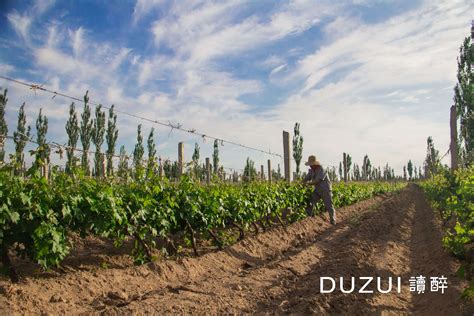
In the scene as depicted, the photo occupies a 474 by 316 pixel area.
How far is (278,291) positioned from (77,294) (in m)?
2.41

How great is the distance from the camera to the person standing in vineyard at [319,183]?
12.2 m

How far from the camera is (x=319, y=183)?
12.5 meters

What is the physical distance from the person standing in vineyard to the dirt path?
392 cm

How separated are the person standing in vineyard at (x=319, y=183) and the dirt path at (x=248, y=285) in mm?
3917

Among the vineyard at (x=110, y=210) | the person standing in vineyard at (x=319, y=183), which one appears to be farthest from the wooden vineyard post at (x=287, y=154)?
the vineyard at (x=110, y=210)

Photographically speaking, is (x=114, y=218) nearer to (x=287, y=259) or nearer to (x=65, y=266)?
(x=65, y=266)

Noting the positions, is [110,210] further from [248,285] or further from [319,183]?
[319,183]

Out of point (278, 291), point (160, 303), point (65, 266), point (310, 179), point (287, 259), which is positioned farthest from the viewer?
point (310, 179)

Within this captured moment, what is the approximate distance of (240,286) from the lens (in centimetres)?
522

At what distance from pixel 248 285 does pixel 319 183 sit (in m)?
7.54

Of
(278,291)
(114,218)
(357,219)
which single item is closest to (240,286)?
(278,291)

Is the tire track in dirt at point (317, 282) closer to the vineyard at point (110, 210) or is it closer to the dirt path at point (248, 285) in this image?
the dirt path at point (248, 285)

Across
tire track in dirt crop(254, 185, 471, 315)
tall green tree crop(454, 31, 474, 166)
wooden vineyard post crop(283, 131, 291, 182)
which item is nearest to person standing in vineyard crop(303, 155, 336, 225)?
wooden vineyard post crop(283, 131, 291, 182)

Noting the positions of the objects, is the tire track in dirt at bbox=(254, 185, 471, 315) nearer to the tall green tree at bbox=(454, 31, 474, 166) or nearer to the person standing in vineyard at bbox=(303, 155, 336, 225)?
the person standing in vineyard at bbox=(303, 155, 336, 225)
